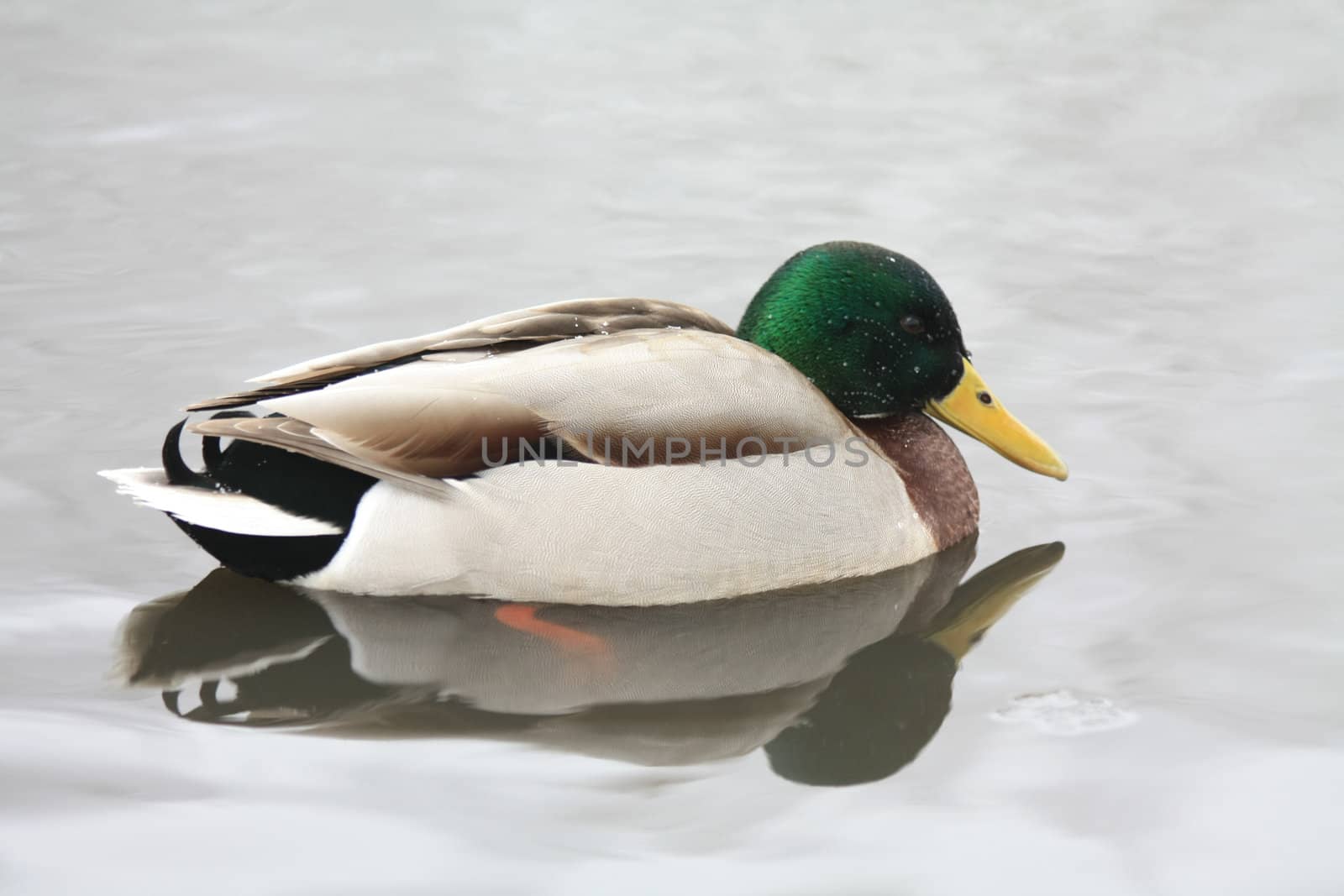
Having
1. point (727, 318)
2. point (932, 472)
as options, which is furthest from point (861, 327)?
point (727, 318)

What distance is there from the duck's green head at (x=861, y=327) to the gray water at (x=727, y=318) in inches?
24.7

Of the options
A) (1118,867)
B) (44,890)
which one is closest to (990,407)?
(1118,867)

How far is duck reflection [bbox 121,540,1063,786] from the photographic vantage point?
4508mm

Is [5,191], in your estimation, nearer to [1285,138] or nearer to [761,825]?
[761,825]

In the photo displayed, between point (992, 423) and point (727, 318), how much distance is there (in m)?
1.59

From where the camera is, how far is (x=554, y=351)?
5152mm

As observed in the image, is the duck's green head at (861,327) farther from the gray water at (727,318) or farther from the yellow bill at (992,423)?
the gray water at (727,318)

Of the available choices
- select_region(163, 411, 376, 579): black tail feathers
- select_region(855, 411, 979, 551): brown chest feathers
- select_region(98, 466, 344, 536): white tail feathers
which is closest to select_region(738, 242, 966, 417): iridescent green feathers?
select_region(855, 411, 979, 551): brown chest feathers

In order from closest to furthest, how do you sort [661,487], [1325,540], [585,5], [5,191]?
1. [661,487]
2. [1325,540]
3. [5,191]
4. [585,5]

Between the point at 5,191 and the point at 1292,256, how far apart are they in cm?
572

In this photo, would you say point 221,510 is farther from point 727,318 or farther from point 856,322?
point 727,318

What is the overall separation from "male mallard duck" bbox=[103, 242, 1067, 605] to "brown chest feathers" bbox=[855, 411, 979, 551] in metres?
0.25

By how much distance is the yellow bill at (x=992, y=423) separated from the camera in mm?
5750

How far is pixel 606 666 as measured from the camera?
489cm
